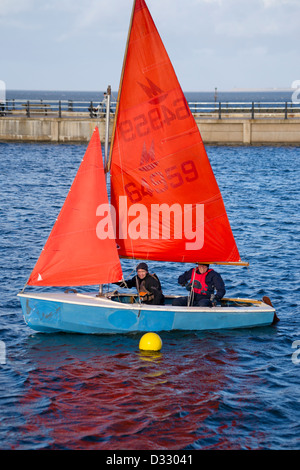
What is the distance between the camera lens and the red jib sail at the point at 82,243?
14578mm

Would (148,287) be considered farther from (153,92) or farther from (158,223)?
(153,92)

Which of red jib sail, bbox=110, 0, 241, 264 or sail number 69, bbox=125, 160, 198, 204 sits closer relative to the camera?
red jib sail, bbox=110, 0, 241, 264

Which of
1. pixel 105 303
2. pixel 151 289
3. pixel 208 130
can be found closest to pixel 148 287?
pixel 151 289

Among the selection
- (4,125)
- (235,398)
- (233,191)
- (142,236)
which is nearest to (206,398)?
(235,398)

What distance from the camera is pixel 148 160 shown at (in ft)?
48.5

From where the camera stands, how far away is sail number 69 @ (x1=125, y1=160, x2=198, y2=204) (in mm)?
14875

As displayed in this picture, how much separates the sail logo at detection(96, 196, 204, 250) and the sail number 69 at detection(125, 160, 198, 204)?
0.72 feet

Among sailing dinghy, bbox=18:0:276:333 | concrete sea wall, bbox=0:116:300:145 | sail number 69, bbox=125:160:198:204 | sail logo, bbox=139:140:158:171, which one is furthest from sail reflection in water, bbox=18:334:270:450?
concrete sea wall, bbox=0:116:300:145

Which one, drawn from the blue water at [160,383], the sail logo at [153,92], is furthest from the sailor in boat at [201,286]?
the sail logo at [153,92]

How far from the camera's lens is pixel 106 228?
1476cm

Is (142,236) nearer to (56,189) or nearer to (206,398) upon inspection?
(206,398)

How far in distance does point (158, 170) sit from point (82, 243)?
7.39 ft

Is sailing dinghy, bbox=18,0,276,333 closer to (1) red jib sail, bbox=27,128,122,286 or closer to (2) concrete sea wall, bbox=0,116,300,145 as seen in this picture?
(1) red jib sail, bbox=27,128,122,286

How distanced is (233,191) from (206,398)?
26.3m
